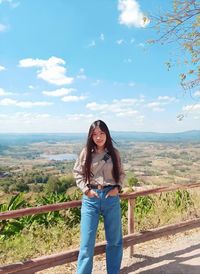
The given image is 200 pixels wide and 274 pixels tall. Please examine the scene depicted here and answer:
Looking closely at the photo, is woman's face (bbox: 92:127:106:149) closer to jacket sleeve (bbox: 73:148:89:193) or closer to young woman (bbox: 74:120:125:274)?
young woman (bbox: 74:120:125:274)

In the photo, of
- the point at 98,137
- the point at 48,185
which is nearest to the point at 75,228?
the point at 98,137

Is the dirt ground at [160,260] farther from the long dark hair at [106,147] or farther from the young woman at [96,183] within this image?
the long dark hair at [106,147]

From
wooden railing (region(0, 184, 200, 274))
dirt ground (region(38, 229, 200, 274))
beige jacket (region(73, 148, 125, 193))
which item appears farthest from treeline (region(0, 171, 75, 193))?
beige jacket (region(73, 148, 125, 193))

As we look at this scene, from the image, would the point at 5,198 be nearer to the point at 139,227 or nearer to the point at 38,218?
the point at 38,218

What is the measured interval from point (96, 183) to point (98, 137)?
1.50ft

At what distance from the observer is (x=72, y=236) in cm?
560

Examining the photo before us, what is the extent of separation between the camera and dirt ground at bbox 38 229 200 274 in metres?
4.59

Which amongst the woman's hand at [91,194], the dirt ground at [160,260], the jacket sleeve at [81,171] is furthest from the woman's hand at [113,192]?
the dirt ground at [160,260]

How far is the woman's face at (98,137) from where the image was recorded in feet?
12.6

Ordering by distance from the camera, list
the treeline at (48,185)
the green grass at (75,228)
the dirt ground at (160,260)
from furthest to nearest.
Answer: the treeline at (48,185) < the green grass at (75,228) < the dirt ground at (160,260)

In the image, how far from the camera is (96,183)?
150 inches

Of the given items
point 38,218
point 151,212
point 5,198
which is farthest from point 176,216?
point 5,198

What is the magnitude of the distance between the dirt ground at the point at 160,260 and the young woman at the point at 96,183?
91 centimetres

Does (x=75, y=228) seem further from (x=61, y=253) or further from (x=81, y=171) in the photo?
(x=81, y=171)
